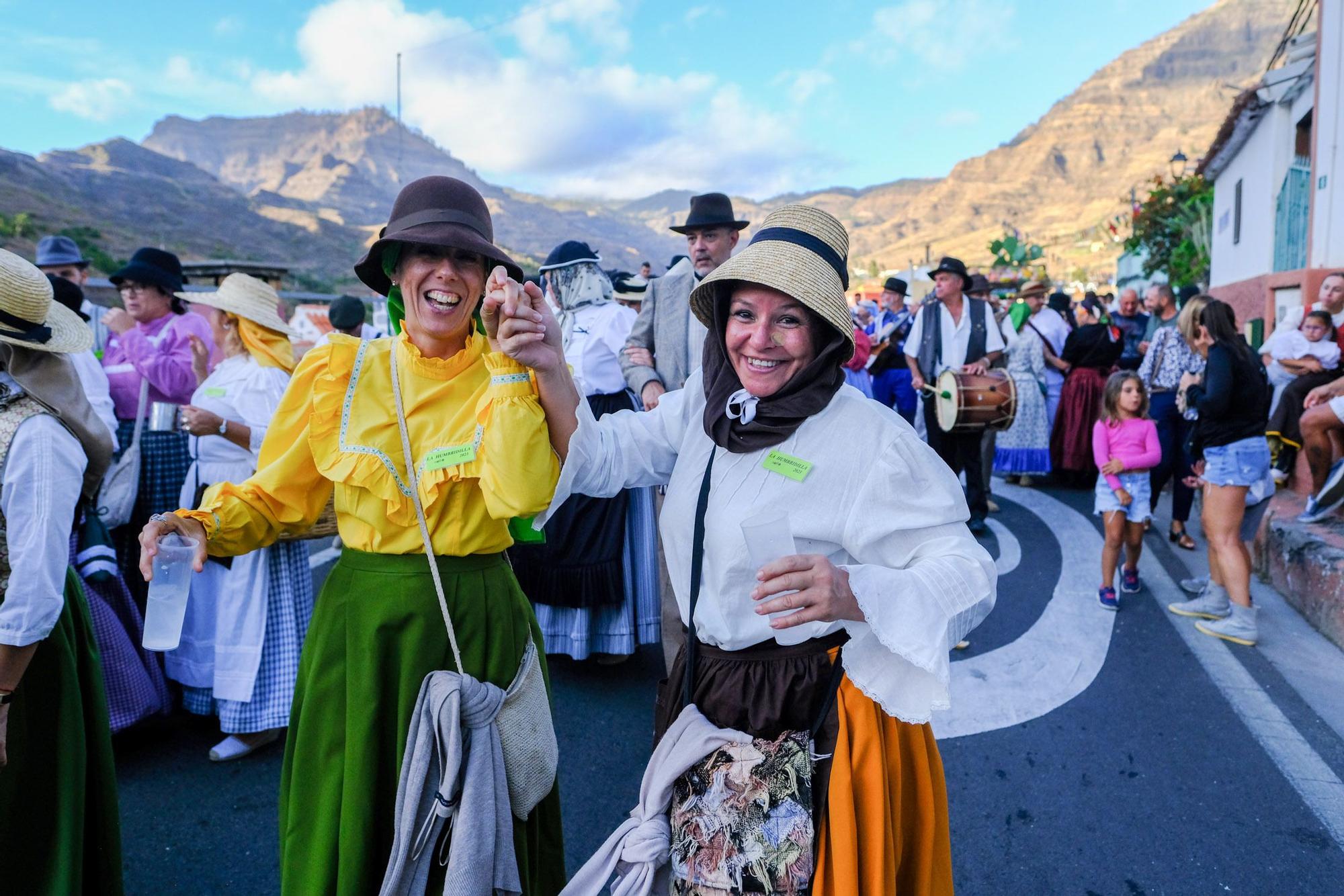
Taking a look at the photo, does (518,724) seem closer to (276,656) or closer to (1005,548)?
(276,656)

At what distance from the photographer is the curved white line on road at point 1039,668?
3883 millimetres

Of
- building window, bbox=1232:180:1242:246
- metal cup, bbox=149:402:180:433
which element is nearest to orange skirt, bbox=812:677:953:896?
metal cup, bbox=149:402:180:433

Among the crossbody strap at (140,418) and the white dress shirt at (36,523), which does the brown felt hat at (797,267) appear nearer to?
the white dress shirt at (36,523)

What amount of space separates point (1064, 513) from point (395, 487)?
6947 millimetres

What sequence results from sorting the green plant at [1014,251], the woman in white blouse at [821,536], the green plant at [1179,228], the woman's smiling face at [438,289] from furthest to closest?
the green plant at [1014,251]
the green plant at [1179,228]
the woman's smiling face at [438,289]
the woman in white blouse at [821,536]

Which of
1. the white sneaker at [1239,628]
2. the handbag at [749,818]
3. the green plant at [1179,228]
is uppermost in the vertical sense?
the green plant at [1179,228]

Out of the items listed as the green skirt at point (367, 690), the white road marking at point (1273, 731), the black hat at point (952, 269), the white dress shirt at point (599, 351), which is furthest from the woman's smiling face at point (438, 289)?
the black hat at point (952, 269)

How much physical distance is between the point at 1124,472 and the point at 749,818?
4.56 meters

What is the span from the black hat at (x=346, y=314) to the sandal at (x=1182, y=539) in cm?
725

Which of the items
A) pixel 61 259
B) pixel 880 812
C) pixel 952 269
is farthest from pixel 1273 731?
pixel 61 259

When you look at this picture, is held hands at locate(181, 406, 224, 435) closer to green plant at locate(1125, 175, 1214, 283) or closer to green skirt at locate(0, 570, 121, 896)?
green skirt at locate(0, 570, 121, 896)

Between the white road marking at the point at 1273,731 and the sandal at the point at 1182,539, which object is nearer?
the white road marking at the point at 1273,731

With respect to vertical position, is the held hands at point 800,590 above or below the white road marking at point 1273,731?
above

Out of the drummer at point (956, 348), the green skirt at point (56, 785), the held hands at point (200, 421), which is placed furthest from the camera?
the drummer at point (956, 348)
